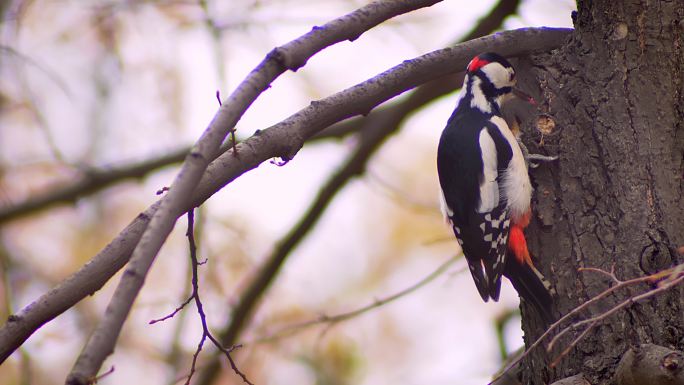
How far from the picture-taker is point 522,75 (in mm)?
3266

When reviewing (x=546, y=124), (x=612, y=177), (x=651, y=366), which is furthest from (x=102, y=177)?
(x=651, y=366)

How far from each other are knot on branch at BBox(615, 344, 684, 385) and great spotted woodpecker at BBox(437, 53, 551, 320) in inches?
27.0

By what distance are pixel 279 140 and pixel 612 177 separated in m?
1.15

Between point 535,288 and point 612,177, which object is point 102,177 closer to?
point 535,288

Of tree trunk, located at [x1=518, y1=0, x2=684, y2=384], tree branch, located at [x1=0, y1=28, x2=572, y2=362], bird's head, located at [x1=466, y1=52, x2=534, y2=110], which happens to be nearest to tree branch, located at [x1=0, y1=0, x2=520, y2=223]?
bird's head, located at [x1=466, y1=52, x2=534, y2=110]

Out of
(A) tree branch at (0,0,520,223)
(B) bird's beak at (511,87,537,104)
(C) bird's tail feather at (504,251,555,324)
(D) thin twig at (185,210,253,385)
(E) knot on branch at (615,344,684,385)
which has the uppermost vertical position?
(A) tree branch at (0,0,520,223)

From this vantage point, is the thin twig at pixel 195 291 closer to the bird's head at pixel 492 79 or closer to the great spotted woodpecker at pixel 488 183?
the great spotted woodpecker at pixel 488 183

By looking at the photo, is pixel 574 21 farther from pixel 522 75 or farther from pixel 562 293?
pixel 562 293

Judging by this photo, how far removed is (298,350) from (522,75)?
362 cm

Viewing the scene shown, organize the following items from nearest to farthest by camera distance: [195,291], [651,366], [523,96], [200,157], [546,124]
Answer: [200,157]
[651,366]
[195,291]
[546,124]
[523,96]

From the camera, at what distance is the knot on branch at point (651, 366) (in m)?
2.07

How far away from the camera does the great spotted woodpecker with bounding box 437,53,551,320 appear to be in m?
3.03

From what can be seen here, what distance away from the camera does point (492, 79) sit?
329 cm

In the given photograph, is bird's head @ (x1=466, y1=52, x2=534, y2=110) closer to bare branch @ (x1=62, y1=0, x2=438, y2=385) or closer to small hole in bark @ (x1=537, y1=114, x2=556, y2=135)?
small hole in bark @ (x1=537, y1=114, x2=556, y2=135)
